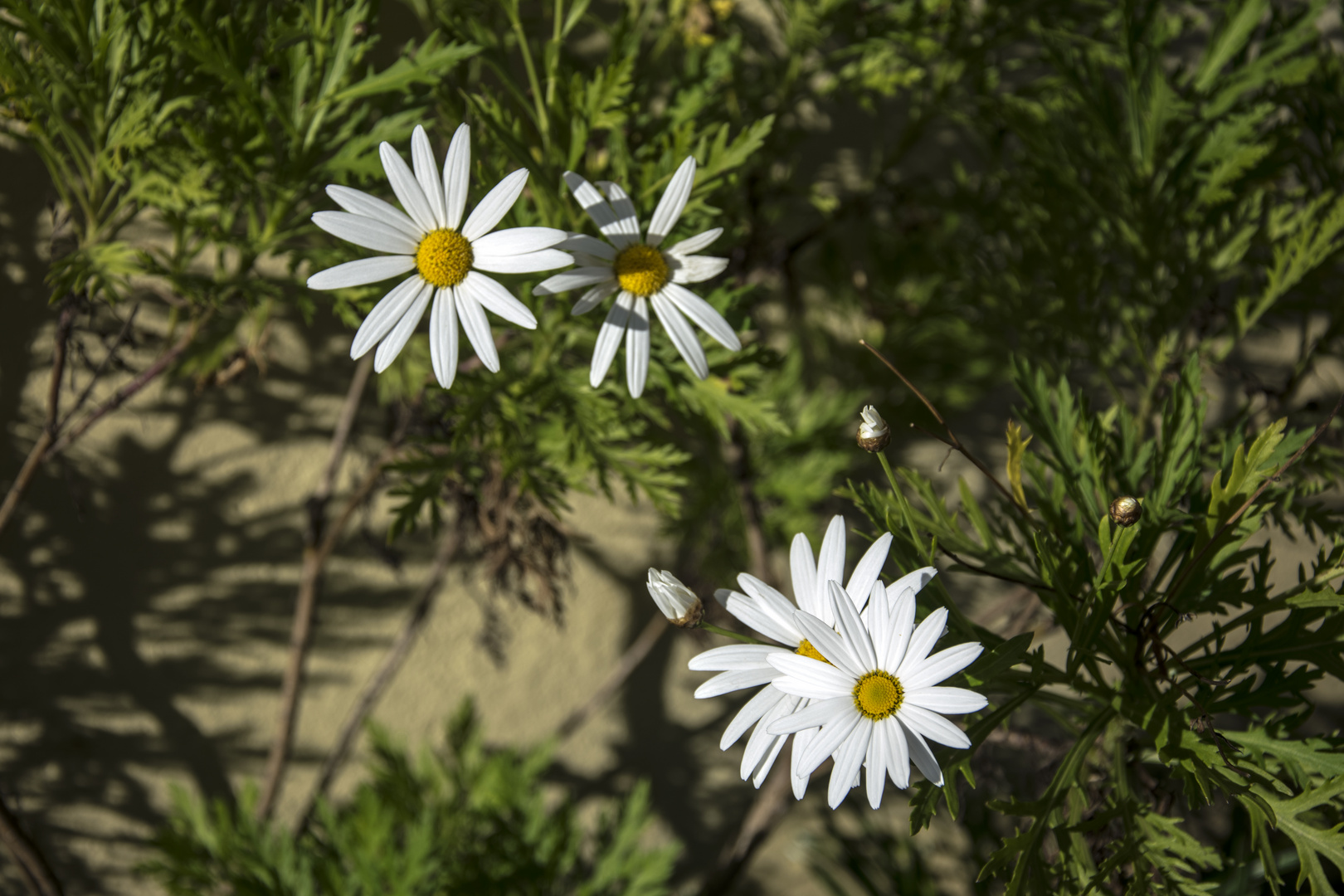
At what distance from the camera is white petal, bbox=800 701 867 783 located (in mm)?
562

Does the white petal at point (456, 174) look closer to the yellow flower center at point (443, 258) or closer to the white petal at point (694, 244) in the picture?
the yellow flower center at point (443, 258)

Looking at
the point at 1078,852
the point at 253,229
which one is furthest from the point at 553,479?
the point at 1078,852

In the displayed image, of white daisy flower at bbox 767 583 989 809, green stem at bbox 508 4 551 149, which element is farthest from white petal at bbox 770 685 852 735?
green stem at bbox 508 4 551 149

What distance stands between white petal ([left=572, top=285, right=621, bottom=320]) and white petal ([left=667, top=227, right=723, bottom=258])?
0.21 feet

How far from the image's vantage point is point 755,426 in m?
0.84

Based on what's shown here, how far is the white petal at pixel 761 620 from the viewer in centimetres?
62

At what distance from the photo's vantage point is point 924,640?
57 cm

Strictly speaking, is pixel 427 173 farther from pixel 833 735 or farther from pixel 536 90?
pixel 833 735

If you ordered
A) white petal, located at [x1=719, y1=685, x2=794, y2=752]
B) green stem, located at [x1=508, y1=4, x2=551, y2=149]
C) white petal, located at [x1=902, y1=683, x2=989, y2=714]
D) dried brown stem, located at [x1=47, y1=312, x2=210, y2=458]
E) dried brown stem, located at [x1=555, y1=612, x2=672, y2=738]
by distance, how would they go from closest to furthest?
white petal, located at [x1=902, y1=683, x2=989, y2=714] → white petal, located at [x1=719, y1=685, x2=794, y2=752] → green stem, located at [x1=508, y1=4, x2=551, y2=149] → dried brown stem, located at [x1=47, y1=312, x2=210, y2=458] → dried brown stem, located at [x1=555, y1=612, x2=672, y2=738]

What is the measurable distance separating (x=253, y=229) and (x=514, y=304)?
0.45m

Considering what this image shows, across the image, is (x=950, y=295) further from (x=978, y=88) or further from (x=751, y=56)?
(x=751, y=56)

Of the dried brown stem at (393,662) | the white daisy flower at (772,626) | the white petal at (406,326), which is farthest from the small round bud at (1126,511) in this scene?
the dried brown stem at (393,662)

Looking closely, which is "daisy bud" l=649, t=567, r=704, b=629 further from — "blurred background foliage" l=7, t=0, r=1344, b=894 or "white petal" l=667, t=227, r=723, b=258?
"white petal" l=667, t=227, r=723, b=258

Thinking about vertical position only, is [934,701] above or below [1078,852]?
above
